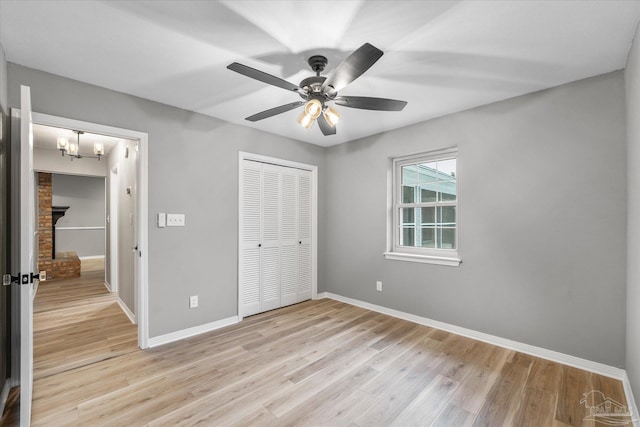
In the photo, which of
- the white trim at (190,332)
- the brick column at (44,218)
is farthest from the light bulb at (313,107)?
the brick column at (44,218)

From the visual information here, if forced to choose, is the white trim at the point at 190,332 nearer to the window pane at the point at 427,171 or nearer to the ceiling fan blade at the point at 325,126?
the ceiling fan blade at the point at 325,126

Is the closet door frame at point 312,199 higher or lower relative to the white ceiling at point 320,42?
lower

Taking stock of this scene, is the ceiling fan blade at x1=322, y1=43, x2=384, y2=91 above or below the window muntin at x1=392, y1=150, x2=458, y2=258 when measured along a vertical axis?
above

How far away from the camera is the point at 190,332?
3.08m

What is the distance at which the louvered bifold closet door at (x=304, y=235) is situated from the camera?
4.30 metres

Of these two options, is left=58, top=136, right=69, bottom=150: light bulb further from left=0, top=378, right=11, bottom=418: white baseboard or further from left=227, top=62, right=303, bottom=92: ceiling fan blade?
left=227, top=62, right=303, bottom=92: ceiling fan blade

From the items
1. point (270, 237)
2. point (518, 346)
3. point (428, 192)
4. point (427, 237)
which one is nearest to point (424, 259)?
point (427, 237)

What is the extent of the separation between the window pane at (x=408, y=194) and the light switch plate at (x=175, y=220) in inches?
107

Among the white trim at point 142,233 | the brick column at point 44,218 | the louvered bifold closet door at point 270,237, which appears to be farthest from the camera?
the brick column at point 44,218

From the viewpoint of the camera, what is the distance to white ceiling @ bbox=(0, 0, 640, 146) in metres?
1.62

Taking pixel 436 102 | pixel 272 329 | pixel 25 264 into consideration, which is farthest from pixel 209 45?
pixel 272 329

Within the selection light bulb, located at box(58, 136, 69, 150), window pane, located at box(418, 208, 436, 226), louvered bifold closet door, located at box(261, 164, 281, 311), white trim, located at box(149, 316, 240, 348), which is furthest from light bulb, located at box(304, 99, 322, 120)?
light bulb, located at box(58, 136, 69, 150)

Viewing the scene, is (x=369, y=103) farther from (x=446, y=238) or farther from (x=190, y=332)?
(x=190, y=332)

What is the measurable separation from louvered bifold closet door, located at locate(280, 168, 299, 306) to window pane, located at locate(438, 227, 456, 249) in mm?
1971
